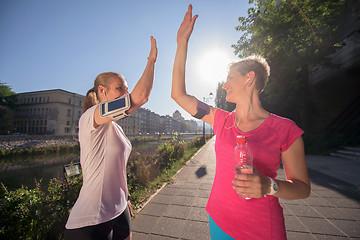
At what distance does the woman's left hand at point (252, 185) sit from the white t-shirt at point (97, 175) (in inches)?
43.0

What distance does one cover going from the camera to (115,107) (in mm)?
1177

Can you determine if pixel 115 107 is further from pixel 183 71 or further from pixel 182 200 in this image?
pixel 182 200

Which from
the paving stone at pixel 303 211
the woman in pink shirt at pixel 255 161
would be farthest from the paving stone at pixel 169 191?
the woman in pink shirt at pixel 255 161

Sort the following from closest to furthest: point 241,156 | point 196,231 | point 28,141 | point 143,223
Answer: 1. point 241,156
2. point 196,231
3. point 143,223
4. point 28,141

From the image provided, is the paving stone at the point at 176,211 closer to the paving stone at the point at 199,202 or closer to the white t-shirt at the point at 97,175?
the paving stone at the point at 199,202

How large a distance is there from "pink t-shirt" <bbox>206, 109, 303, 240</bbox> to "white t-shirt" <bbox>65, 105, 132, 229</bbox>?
0.92 metres

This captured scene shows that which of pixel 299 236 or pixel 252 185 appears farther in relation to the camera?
pixel 299 236

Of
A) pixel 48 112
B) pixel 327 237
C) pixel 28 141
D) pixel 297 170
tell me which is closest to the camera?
pixel 297 170

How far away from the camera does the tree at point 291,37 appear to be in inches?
414

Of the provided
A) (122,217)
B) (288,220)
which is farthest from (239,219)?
(288,220)

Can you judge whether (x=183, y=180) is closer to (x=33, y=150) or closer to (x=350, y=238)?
(x=350, y=238)

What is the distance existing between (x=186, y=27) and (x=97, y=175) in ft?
5.24

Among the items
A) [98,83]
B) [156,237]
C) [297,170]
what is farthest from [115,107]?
[156,237]

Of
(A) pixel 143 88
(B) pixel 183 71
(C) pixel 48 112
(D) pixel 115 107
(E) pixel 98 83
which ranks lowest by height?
(D) pixel 115 107
